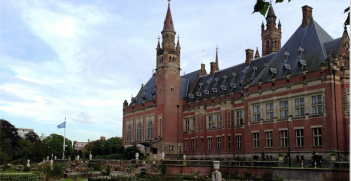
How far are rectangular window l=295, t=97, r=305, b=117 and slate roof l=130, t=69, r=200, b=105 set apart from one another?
2593 cm

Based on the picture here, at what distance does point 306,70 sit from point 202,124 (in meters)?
21.7

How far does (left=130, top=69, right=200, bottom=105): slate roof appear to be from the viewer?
6515 cm

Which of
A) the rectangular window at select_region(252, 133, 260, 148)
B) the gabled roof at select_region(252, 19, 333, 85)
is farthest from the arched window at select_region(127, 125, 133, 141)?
the gabled roof at select_region(252, 19, 333, 85)

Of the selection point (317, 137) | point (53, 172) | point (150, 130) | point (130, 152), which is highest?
point (150, 130)

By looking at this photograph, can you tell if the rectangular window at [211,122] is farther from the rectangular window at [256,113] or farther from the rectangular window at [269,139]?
the rectangular window at [269,139]

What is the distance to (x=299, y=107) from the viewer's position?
134 ft

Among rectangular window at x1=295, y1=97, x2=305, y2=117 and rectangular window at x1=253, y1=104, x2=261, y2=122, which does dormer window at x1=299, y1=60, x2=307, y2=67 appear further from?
rectangular window at x1=253, y1=104, x2=261, y2=122

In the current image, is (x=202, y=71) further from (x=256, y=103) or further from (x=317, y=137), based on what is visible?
(x=317, y=137)

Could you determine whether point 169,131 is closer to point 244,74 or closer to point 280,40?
point 244,74

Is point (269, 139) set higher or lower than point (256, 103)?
lower

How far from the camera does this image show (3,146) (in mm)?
80188

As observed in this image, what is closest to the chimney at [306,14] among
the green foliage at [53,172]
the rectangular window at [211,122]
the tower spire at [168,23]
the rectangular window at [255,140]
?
the rectangular window at [255,140]

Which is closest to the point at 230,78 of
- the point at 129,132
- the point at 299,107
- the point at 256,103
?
the point at 256,103

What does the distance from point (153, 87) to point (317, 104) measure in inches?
1442
